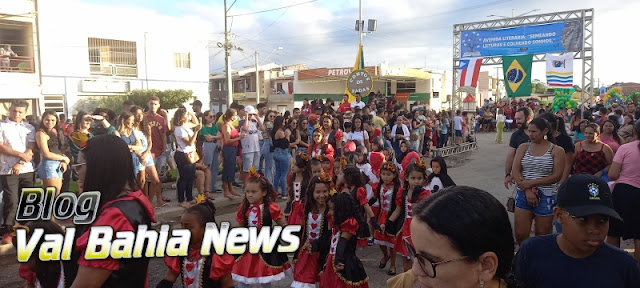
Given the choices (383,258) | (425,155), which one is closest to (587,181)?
(383,258)

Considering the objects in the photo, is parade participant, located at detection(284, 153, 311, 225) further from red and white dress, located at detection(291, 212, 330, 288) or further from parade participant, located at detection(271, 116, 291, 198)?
parade participant, located at detection(271, 116, 291, 198)

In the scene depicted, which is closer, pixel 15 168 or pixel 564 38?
pixel 15 168

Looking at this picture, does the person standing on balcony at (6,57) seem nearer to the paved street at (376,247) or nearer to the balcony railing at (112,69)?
the balcony railing at (112,69)

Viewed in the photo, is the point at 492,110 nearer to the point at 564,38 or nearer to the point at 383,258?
the point at 564,38

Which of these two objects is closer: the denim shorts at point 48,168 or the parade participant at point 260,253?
the parade participant at point 260,253

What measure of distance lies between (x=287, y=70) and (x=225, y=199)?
4248 centimetres

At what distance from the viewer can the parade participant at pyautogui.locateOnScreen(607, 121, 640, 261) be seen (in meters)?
4.07

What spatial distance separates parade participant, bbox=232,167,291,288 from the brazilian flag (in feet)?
39.2

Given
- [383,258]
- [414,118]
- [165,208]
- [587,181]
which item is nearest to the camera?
[587,181]

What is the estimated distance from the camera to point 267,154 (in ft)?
29.7

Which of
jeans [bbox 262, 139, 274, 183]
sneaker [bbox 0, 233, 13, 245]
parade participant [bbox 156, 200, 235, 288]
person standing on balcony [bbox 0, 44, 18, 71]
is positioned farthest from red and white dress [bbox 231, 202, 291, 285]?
person standing on balcony [bbox 0, 44, 18, 71]

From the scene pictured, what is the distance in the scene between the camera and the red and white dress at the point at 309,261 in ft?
13.7

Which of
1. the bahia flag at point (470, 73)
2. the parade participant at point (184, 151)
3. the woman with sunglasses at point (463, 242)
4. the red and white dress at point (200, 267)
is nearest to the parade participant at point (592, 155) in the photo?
the red and white dress at point (200, 267)

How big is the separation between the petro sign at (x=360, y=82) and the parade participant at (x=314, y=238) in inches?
411
